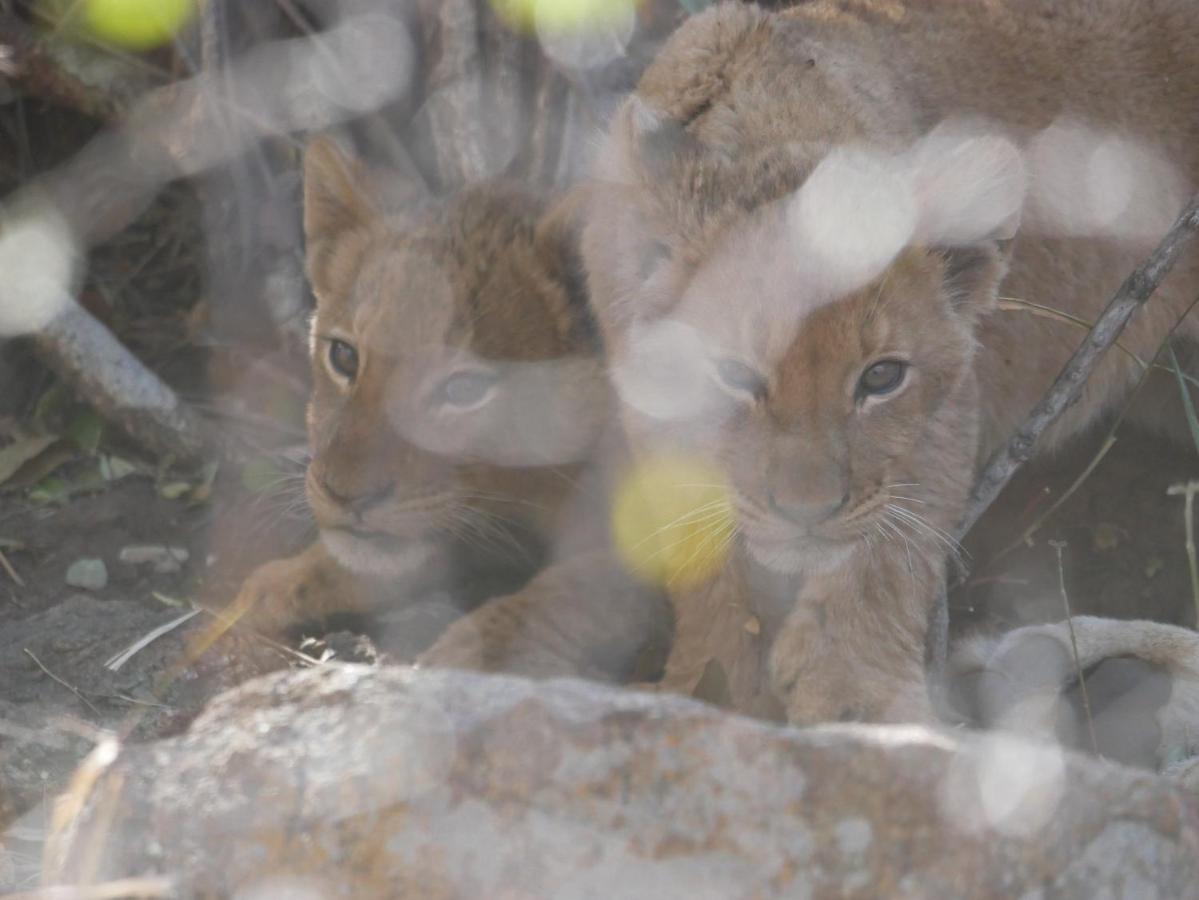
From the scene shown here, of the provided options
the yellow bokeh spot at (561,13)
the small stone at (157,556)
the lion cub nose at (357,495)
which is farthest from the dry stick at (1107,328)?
the small stone at (157,556)

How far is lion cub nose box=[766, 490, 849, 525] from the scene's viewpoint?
2654 millimetres

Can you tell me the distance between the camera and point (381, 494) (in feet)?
10.5

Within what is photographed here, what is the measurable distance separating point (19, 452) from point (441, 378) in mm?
1708

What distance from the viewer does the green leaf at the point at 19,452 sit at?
4.27m

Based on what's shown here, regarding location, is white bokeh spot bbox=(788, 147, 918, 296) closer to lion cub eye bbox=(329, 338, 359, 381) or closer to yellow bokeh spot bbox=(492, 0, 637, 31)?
lion cub eye bbox=(329, 338, 359, 381)

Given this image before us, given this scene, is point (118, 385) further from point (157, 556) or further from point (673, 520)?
point (673, 520)

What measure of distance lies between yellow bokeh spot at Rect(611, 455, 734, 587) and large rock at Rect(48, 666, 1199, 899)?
112cm

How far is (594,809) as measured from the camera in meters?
1.69

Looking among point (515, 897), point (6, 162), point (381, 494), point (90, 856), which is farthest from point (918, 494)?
point (6, 162)

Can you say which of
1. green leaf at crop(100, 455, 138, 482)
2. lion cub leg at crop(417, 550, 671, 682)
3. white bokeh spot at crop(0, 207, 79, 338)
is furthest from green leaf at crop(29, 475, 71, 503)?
lion cub leg at crop(417, 550, 671, 682)

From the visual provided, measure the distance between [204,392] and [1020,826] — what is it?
137 inches

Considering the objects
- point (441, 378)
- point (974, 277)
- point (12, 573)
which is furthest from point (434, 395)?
point (12, 573)

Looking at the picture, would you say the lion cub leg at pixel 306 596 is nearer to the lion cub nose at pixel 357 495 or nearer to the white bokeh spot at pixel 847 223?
the lion cub nose at pixel 357 495

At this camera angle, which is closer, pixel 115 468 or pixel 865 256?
pixel 865 256
